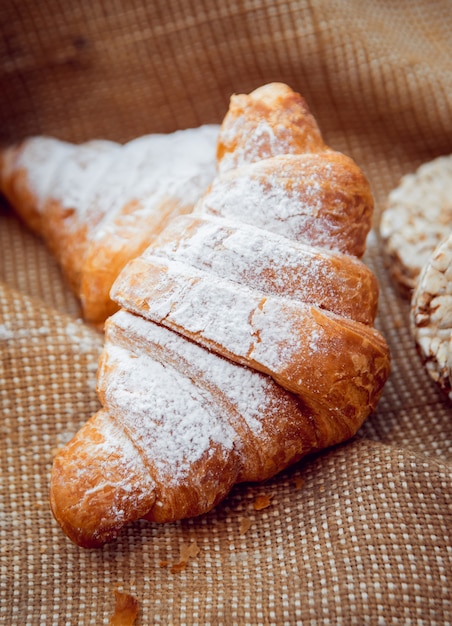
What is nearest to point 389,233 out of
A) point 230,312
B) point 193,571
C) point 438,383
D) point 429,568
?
point 438,383

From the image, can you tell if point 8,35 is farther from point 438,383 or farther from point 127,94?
point 438,383

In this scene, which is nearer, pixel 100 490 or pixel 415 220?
pixel 100 490

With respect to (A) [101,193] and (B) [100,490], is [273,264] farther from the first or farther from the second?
(A) [101,193]

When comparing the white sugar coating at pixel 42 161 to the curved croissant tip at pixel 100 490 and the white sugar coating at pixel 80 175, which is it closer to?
the white sugar coating at pixel 80 175

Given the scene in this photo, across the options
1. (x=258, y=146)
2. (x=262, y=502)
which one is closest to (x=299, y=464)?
(x=262, y=502)

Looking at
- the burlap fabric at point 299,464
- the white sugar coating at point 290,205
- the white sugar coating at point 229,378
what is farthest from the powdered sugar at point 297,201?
the burlap fabric at point 299,464

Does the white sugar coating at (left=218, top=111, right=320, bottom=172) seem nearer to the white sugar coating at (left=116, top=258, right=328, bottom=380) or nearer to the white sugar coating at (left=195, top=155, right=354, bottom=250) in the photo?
the white sugar coating at (left=195, top=155, right=354, bottom=250)

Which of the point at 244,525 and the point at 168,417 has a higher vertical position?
the point at 168,417
